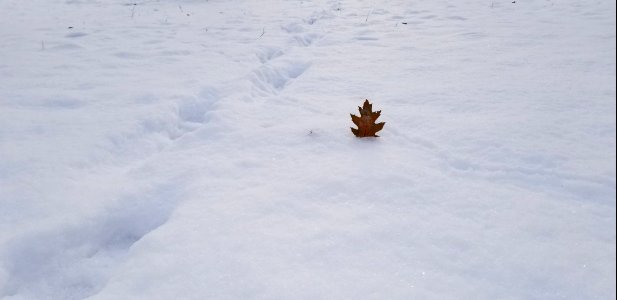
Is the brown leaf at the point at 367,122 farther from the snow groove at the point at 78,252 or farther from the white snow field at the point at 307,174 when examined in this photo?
the snow groove at the point at 78,252

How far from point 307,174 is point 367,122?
2.08 ft

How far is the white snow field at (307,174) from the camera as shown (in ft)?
5.90

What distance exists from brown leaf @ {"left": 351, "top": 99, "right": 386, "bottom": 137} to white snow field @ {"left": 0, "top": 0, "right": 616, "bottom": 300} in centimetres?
7

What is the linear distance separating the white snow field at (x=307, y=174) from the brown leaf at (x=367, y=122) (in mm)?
74

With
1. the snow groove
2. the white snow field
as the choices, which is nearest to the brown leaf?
the white snow field

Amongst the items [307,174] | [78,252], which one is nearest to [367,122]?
[307,174]

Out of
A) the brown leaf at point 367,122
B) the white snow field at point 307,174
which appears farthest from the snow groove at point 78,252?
the brown leaf at point 367,122

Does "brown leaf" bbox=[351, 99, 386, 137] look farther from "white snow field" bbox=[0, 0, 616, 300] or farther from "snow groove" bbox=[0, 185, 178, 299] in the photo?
"snow groove" bbox=[0, 185, 178, 299]

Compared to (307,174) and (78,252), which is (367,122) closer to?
(307,174)

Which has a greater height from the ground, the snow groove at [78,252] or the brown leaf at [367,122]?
the brown leaf at [367,122]

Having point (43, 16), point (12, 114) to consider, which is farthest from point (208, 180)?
point (43, 16)

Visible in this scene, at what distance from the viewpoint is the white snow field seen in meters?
1.80

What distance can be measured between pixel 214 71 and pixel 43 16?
4.68 m

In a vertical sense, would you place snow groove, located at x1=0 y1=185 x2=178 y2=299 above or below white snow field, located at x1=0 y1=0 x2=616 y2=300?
below
